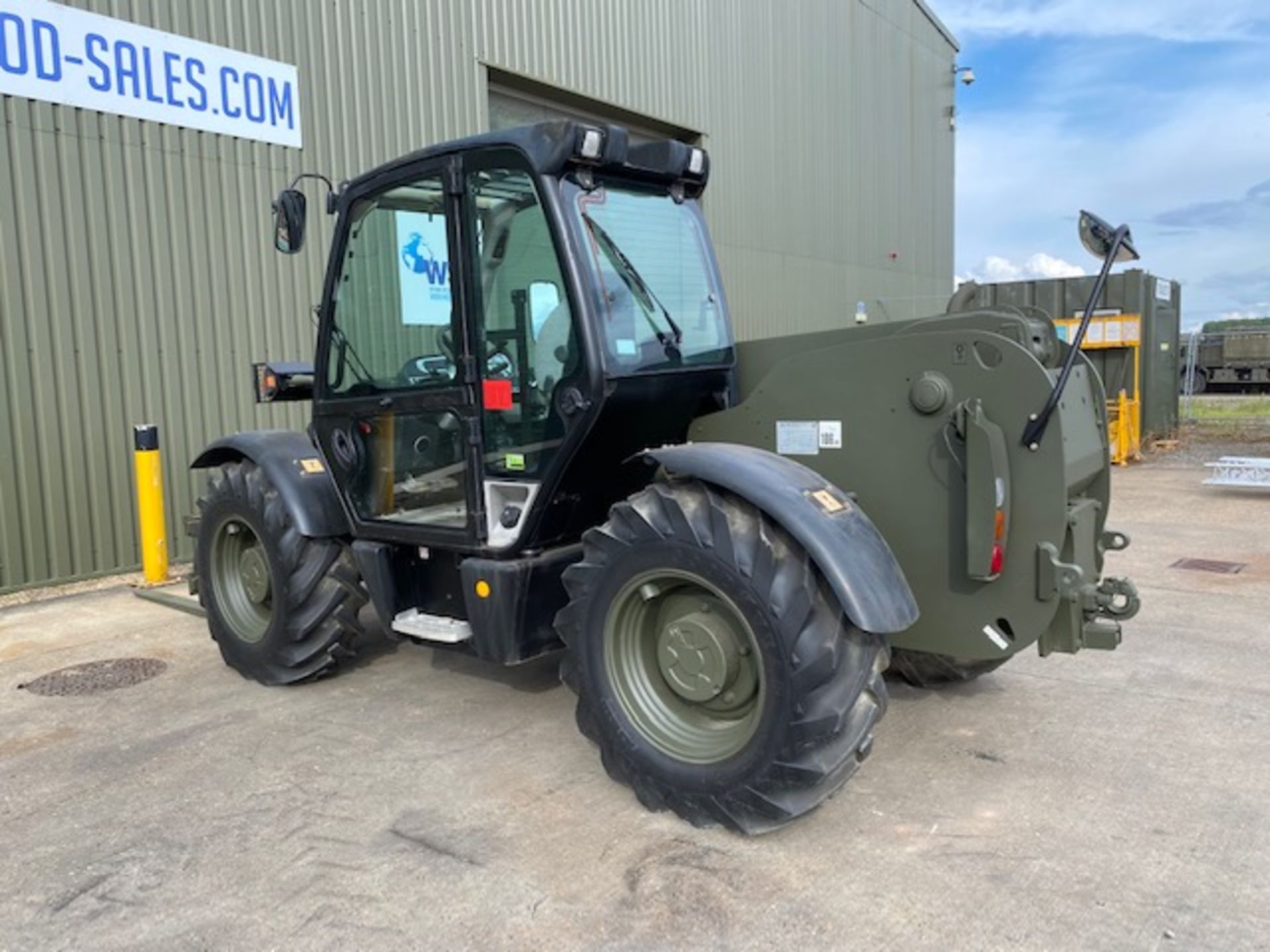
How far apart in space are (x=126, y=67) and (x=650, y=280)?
547 centimetres

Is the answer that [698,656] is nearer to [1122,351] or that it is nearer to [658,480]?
[658,480]

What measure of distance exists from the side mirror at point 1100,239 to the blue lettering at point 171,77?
6.82 metres

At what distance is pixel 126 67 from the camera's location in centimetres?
720

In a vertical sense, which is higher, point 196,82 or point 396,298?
point 196,82

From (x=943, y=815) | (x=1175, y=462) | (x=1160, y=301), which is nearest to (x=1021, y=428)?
(x=943, y=815)

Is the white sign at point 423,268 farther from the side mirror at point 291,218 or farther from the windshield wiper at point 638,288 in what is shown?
the windshield wiper at point 638,288

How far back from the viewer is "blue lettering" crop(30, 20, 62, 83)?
6695mm

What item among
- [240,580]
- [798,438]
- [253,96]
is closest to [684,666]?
[798,438]

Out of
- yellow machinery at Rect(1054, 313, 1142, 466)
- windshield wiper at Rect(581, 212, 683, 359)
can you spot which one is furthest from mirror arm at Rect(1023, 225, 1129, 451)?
yellow machinery at Rect(1054, 313, 1142, 466)

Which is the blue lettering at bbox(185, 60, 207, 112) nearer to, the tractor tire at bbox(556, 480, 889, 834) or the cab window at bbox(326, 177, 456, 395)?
the cab window at bbox(326, 177, 456, 395)

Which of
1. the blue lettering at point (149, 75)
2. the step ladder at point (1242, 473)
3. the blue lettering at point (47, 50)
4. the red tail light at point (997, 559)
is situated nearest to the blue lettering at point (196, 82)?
the blue lettering at point (149, 75)

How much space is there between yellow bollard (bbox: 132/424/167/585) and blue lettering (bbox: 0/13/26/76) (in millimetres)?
2556

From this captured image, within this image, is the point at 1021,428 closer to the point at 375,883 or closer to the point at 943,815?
the point at 943,815

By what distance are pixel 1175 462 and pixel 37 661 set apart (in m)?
14.2
